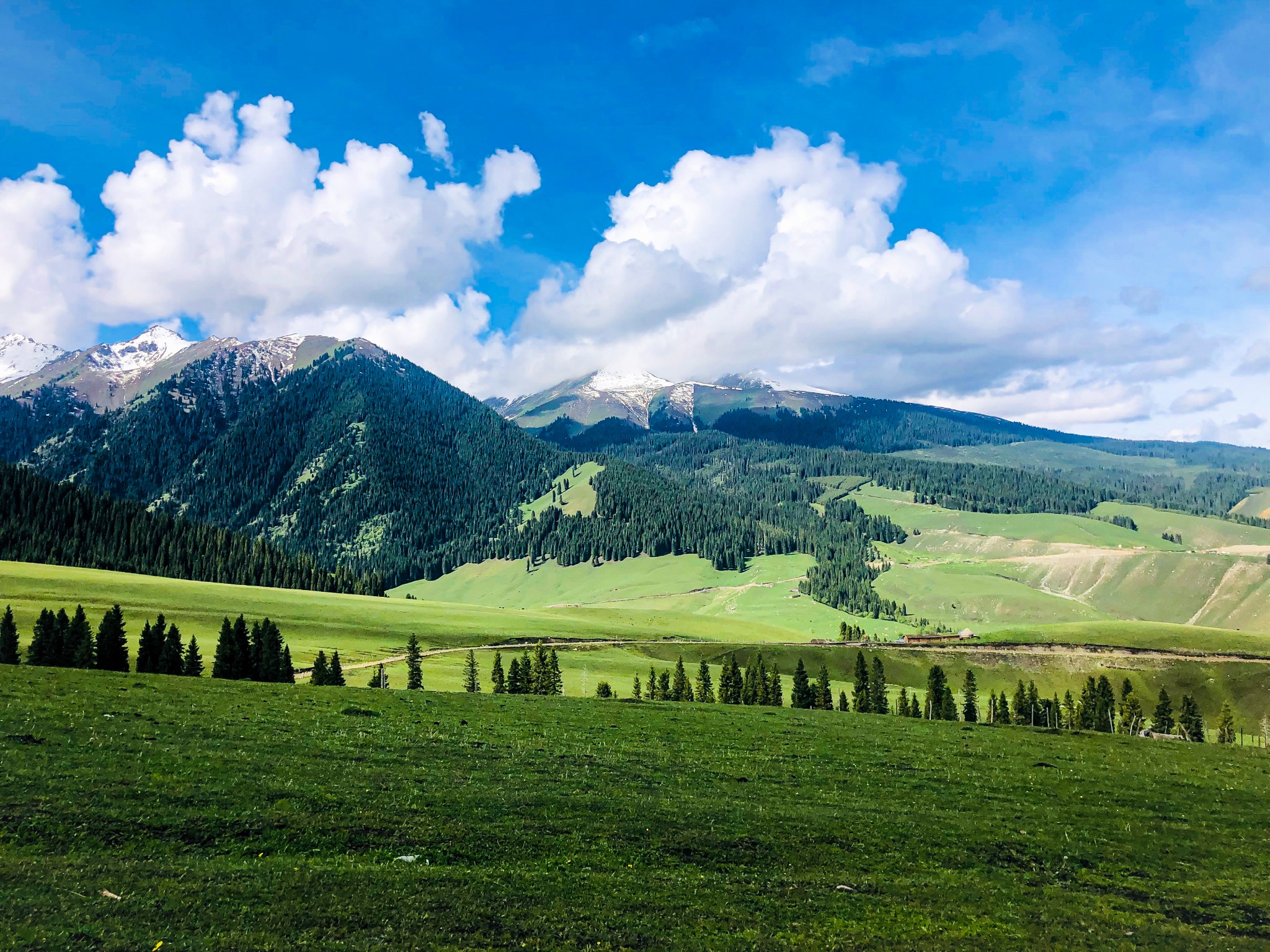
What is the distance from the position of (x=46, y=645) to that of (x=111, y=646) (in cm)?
735

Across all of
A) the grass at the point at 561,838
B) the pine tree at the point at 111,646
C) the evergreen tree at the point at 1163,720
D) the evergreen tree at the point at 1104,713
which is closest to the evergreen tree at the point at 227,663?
the pine tree at the point at 111,646

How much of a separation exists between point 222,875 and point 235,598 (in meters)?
133

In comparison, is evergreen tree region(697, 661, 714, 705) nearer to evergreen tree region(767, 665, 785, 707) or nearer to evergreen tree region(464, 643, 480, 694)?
evergreen tree region(767, 665, 785, 707)

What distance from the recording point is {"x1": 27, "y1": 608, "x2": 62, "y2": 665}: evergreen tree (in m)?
67.1

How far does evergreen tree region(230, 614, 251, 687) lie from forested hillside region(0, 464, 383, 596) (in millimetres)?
133606

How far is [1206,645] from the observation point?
15800cm

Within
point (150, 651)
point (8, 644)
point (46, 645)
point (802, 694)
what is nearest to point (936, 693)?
point (802, 694)

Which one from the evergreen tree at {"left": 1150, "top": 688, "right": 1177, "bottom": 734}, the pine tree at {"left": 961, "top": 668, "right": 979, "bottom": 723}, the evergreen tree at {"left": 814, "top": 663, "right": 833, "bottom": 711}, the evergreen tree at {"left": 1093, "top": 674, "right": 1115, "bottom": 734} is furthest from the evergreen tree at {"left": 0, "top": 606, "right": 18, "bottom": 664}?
the evergreen tree at {"left": 1150, "top": 688, "right": 1177, "bottom": 734}

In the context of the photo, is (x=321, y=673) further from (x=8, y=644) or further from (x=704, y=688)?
(x=704, y=688)

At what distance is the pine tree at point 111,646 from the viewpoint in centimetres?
6606

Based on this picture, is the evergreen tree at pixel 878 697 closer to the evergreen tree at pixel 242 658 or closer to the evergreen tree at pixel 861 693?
the evergreen tree at pixel 861 693

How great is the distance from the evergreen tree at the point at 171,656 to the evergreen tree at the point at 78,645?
5530mm

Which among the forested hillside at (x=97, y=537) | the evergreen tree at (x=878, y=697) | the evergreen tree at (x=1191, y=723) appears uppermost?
the forested hillside at (x=97, y=537)

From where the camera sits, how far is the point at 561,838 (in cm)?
2395
